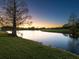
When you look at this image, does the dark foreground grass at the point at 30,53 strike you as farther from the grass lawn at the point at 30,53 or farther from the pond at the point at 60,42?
the pond at the point at 60,42

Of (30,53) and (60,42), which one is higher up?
(30,53)

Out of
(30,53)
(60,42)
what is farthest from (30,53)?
(60,42)

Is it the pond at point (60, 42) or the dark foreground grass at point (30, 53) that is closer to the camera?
the dark foreground grass at point (30, 53)

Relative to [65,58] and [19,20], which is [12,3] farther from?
[65,58]

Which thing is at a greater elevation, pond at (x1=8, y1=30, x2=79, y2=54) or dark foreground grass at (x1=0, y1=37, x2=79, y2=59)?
dark foreground grass at (x1=0, y1=37, x2=79, y2=59)

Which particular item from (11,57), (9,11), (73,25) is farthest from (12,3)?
(73,25)

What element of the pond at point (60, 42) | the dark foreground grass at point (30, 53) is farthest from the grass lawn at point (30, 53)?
the pond at point (60, 42)

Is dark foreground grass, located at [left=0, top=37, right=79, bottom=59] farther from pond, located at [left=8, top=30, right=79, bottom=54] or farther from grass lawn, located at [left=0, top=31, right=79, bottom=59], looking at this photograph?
pond, located at [left=8, top=30, right=79, bottom=54]

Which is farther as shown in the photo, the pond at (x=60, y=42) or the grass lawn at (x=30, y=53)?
the pond at (x=60, y=42)

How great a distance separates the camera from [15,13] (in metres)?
29.3

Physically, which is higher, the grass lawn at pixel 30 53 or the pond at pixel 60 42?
the grass lawn at pixel 30 53

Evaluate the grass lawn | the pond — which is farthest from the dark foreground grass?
the pond

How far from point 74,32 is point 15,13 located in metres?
49.1

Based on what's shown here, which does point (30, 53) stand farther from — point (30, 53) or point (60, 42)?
point (60, 42)
